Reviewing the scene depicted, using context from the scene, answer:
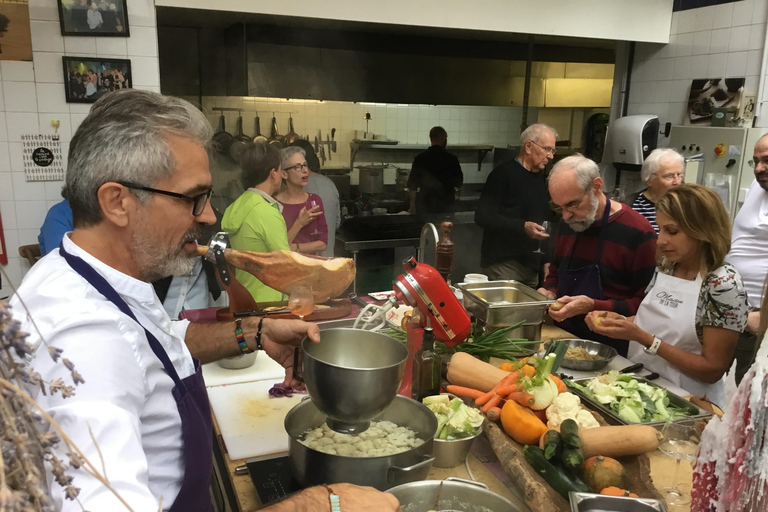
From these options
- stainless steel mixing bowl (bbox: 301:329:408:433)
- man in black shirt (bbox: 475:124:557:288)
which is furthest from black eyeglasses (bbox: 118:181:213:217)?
man in black shirt (bbox: 475:124:557:288)

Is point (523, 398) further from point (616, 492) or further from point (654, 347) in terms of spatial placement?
point (654, 347)

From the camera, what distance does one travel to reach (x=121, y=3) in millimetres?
3504

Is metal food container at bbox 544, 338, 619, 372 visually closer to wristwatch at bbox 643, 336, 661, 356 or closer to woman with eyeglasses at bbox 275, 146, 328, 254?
wristwatch at bbox 643, 336, 661, 356

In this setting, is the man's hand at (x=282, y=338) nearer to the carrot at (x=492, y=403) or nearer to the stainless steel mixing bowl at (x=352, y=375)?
the stainless steel mixing bowl at (x=352, y=375)

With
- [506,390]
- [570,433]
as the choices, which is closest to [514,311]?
[506,390]

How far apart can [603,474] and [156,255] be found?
1.13m

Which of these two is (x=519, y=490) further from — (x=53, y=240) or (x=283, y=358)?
(x=53, y=240)

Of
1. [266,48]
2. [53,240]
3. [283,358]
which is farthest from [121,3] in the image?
[283,358]

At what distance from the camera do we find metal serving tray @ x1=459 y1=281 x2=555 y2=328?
226 cm

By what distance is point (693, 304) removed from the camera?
2.27m

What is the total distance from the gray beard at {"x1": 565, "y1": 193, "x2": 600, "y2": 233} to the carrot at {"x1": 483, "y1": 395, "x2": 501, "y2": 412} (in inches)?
63.0

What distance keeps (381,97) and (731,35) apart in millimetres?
3315

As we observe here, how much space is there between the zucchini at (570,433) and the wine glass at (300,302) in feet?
3.88

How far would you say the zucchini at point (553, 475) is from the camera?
133 centimetres
